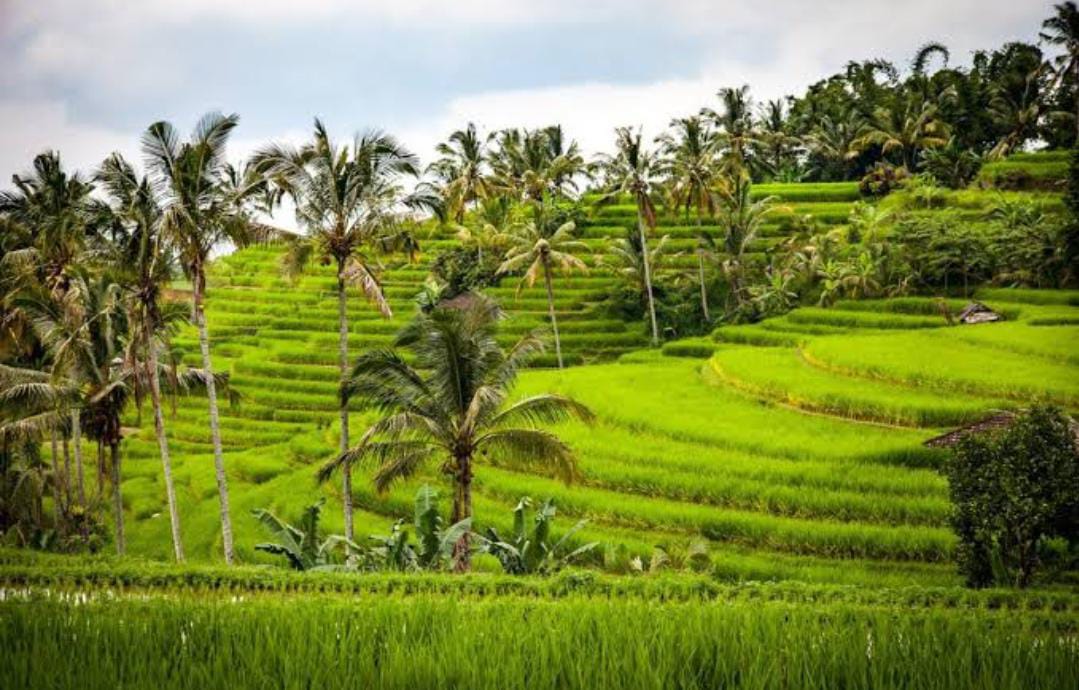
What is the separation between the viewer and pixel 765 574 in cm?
1505

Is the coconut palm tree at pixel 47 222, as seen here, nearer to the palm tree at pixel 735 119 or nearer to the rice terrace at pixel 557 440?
the rice terrace at pixel 557 440

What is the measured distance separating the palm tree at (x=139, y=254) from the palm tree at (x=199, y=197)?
0.39 m

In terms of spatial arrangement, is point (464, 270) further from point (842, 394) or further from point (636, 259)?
point (842, 394)

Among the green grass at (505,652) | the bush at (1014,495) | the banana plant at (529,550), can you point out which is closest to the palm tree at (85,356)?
the banana plant at (529,550)

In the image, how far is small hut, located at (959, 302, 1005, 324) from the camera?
87.7 feet

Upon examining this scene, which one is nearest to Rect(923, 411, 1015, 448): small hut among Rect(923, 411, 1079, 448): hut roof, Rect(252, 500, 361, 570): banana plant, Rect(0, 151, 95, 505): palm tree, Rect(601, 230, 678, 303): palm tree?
Rect(923, 411, 1079, 448): hut roof

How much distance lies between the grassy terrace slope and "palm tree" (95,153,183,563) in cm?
526

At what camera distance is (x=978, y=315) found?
2697cm

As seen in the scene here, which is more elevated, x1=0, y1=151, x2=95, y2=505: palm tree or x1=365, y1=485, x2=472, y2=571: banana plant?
x1=0, y1=151, x2=95, y2=505: palm tree

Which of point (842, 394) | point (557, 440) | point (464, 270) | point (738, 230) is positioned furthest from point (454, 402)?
point (464, 270)

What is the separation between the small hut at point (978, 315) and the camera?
2672 centimetres

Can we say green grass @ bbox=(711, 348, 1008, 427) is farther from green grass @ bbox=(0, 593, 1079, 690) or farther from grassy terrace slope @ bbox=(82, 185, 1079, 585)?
green grass @ bbox=(0, 593, 1079, 690)

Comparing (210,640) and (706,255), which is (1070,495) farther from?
(706,255)

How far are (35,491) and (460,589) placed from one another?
1665cm
